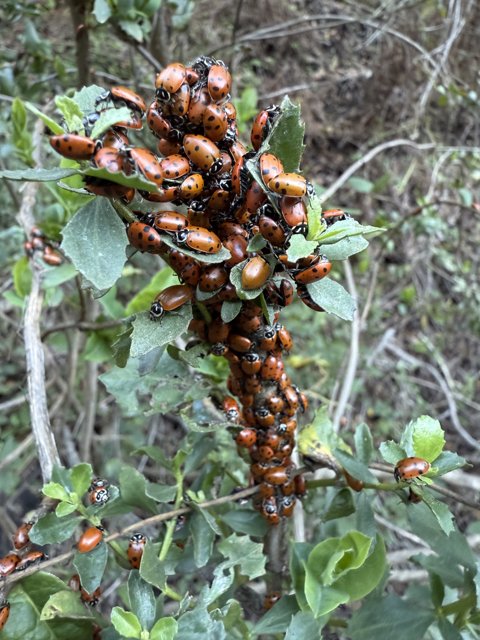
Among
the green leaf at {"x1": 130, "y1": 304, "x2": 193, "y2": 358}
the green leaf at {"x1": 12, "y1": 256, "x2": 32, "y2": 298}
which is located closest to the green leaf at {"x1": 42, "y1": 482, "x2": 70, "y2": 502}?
the green leaf at {"x1": 130, "y1": 304, "x2": 193, "y2": 358}

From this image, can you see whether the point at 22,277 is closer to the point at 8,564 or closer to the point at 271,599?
the point at 8,564

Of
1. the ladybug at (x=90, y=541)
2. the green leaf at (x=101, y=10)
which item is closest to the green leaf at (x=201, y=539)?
the ladybug at (x=90, y=541)

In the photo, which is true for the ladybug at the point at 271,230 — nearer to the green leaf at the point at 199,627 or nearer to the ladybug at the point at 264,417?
the ladybug at the point at 264,417

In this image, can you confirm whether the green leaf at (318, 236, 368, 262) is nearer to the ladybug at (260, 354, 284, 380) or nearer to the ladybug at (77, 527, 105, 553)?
the ladybug at (260, 354, 284, 380)

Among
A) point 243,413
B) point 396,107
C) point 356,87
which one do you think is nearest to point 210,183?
point 243,413

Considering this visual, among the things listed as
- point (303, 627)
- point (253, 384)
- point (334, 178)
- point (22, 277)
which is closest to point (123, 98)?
point (253, 384)

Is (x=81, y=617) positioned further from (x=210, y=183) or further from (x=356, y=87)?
(x=356, y=87)
